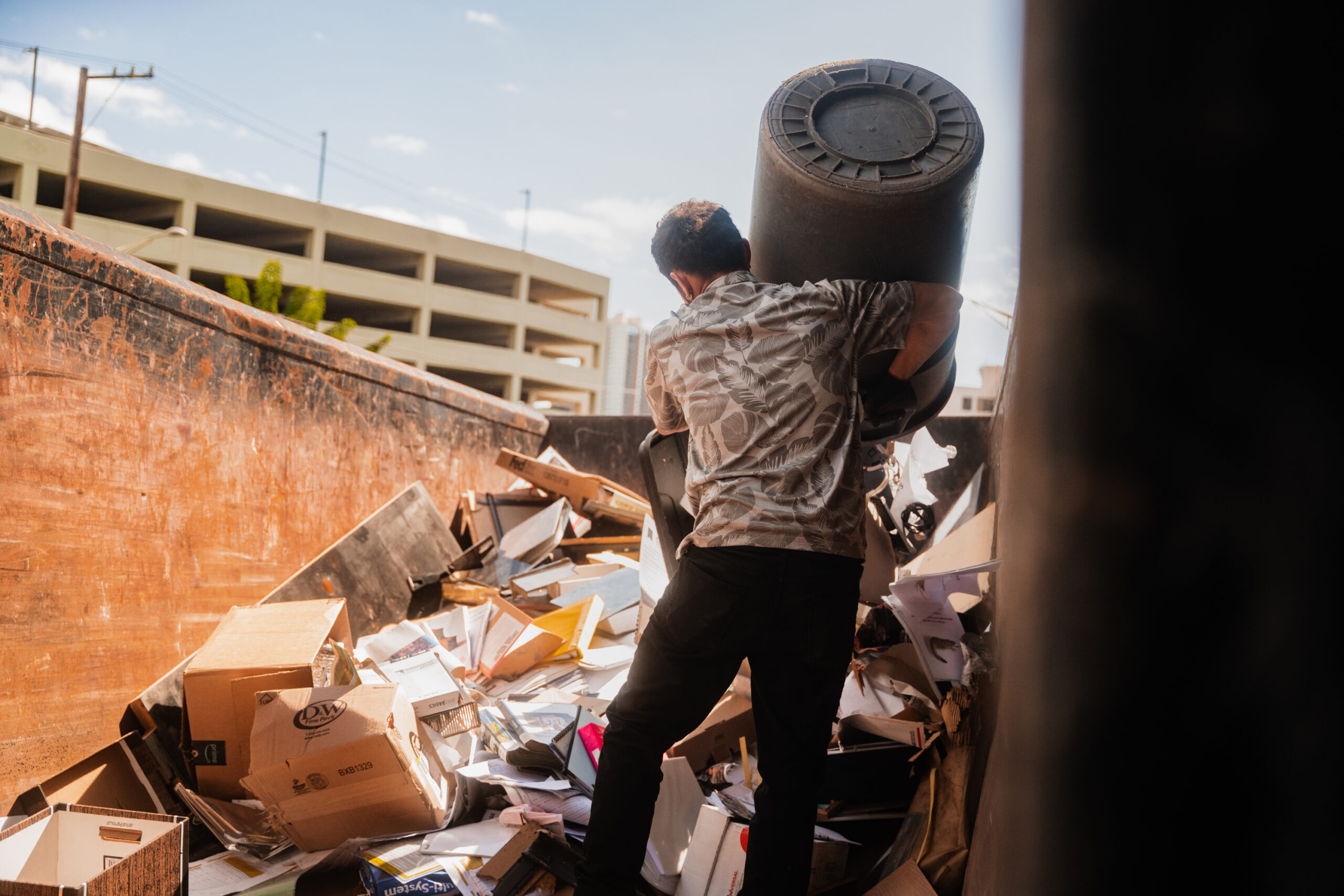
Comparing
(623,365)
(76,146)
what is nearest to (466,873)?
(76,146)

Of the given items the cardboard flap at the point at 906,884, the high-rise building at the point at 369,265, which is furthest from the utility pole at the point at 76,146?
the cardboard flap at the point at 906,884

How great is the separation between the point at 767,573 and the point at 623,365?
208 ft

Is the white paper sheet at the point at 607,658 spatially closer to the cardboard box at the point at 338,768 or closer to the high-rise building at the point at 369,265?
the cardboard box at the point at 338,768

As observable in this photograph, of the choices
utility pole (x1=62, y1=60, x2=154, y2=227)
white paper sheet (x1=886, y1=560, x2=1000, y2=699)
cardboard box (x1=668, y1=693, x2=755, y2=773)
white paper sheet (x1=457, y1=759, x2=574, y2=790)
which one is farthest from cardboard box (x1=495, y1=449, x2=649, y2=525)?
utility pole (x1=62, y1=60, x2=154, y2=227)

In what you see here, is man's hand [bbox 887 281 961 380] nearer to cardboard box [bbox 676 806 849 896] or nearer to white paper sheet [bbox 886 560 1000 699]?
white paper sheet [bbox 886 560 1000 699]

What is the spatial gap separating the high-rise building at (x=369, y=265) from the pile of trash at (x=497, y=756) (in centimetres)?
2518

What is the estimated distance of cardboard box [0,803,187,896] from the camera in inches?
61.4

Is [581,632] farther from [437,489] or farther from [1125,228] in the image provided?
[1125,228]

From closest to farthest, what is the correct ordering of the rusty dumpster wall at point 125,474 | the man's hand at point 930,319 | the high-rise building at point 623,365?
1. the man's hand at point 930,319
2. the rusty dumpster wall at point 125,474
3. the high-rise building at point 623,365

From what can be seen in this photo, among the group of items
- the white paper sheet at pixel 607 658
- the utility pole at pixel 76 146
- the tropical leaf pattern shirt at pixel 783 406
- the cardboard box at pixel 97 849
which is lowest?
the cardboard box at pixel 97 849

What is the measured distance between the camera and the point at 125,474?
243 cm

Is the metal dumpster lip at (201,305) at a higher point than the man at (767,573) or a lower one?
higher

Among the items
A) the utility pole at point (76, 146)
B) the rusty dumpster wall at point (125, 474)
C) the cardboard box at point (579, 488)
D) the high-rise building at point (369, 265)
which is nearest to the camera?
the rusty dumpster wall at point (125, 474)

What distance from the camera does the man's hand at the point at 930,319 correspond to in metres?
1.81
